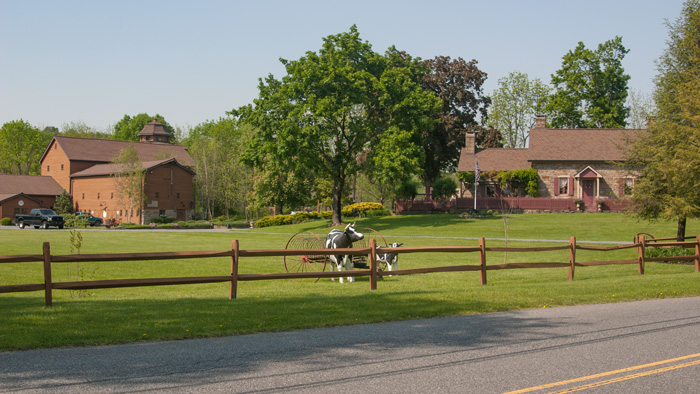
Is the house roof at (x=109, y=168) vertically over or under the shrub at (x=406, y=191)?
over

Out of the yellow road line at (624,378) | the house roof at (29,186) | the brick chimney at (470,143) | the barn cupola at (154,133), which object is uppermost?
the barn cupola at (154,133)

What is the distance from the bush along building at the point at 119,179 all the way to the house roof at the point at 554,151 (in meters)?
38.6

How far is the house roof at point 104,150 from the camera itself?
87.1 meters

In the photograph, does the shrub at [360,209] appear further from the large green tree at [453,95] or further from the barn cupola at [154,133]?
the barn cupola at [154,133]

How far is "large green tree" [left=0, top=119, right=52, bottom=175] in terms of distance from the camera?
10256 centimetres

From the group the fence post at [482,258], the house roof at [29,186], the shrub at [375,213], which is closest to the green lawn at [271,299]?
the fence post at [482,258]

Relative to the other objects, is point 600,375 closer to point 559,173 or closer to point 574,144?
point 559,173

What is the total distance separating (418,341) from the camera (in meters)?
9.02

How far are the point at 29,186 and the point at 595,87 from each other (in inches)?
3055

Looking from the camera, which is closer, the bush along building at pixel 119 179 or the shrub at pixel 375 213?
the shrub at pixel 375 213

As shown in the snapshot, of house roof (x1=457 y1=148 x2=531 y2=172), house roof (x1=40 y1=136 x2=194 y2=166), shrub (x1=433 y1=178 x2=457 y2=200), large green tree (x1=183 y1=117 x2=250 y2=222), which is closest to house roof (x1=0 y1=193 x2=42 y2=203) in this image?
house roof (x1=40 y1=136 x2=194 y2=166)

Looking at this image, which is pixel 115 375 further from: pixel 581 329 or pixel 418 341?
pixel 581 329

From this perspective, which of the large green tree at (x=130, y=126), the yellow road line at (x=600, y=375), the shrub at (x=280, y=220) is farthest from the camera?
the large green tree at (x=130, y=126)

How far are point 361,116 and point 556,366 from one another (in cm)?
4607
